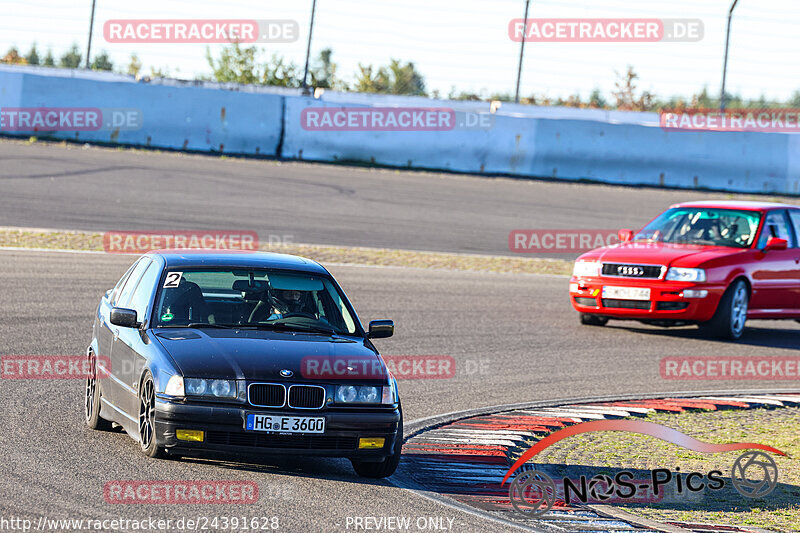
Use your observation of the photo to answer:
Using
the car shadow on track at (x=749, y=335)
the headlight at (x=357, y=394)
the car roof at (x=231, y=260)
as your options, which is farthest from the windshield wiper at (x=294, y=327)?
the car shadow on track at (x=749, y=335)

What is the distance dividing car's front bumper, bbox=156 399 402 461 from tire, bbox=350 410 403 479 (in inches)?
5.9

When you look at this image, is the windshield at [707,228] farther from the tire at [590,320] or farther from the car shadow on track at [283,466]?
the car shadow on track at [283,466]

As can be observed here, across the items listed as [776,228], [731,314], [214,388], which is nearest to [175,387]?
[214,388]

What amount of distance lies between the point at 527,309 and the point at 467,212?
861 centimetres

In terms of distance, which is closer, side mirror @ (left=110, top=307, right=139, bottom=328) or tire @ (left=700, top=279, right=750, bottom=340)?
side mirror @ (left=110, top=307, right=139, bottom=328)

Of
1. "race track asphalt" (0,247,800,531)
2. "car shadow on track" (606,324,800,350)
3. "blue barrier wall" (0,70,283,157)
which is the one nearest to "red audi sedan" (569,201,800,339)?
"car shadow on track" (606,324,800,350)

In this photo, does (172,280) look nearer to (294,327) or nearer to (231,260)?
(231,260)

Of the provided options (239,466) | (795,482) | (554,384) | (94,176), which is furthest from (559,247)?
(239,466)

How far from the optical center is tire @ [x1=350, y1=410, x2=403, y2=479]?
7164 millimetres

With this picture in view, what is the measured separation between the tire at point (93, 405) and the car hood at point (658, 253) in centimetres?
789

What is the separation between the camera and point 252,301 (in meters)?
7.93

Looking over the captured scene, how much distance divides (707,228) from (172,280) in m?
9.42

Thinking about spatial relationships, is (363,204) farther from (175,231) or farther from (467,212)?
(175,231)

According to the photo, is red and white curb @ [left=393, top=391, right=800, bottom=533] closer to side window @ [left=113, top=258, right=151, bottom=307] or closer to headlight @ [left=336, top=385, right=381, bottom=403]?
headlight @ [left=336, top=385, right=381, bottom=403]
